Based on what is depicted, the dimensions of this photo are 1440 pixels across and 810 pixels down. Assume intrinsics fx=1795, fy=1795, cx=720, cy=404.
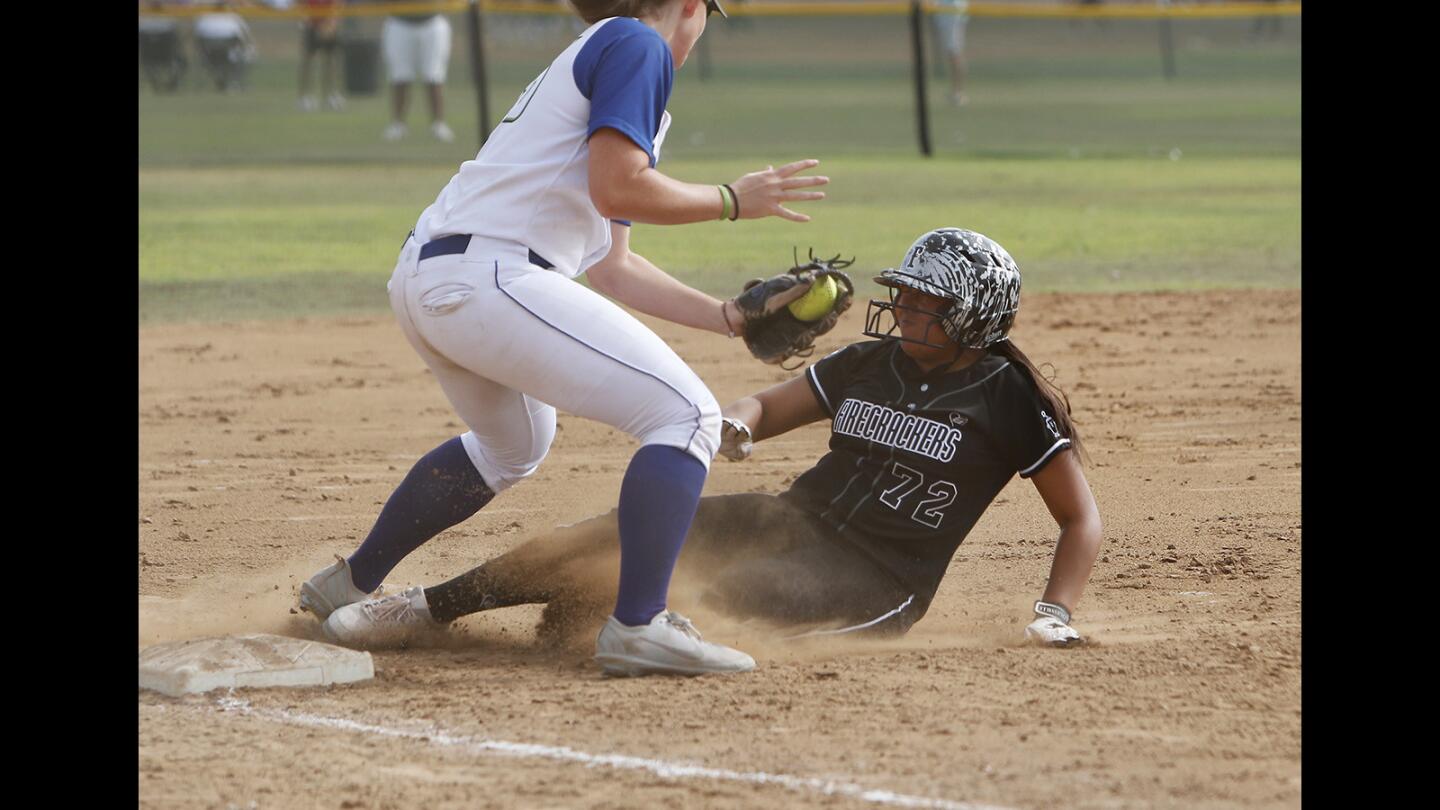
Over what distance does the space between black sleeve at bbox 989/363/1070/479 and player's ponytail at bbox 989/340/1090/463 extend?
0.01 m

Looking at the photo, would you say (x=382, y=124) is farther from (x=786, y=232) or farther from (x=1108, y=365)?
(x=1108, y=365)

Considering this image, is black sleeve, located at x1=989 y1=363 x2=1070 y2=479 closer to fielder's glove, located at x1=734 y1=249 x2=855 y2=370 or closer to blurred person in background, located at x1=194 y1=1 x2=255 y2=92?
fielder's glove, located at x1=734 y1=249 x2=855 y2=370

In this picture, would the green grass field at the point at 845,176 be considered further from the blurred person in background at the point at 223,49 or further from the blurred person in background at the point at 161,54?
the blurred person in background at the point at 223,49

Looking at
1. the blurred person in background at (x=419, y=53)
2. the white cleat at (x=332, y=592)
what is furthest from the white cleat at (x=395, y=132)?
the white cleat at (x=332, y=592)

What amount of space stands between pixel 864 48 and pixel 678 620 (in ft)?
105

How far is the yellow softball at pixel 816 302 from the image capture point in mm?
4281

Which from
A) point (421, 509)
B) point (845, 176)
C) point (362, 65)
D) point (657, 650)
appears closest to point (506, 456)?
point (421, 509)

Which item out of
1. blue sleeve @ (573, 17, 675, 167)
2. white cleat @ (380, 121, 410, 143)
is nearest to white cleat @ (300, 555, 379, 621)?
blue sleeve @ (573, 17, 675, 167)

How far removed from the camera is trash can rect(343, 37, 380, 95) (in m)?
26.3

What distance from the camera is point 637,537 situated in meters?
3.95

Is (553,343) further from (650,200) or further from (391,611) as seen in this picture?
(391,611)

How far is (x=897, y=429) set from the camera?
14.6 feet

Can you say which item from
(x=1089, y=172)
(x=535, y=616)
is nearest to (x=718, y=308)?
(x=535, y=616)

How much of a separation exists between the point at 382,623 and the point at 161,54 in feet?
78.1
